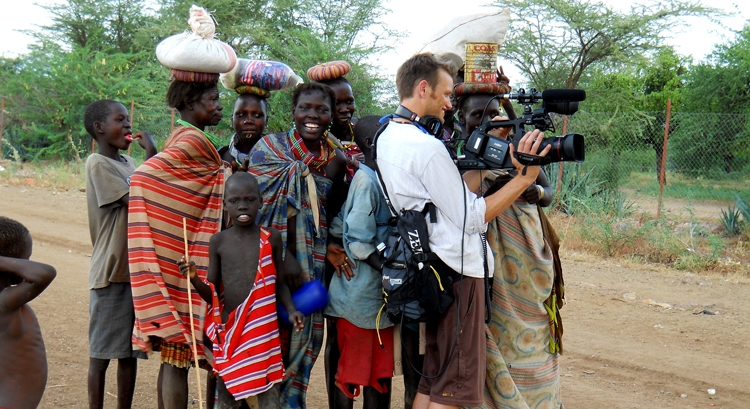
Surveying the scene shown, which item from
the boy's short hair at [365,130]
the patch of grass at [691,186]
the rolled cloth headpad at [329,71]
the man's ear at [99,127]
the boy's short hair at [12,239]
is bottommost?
the patch of grass at [691,186]

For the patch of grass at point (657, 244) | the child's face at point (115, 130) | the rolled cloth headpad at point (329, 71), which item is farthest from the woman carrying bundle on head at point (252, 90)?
the patch of grass at point (657, 244)

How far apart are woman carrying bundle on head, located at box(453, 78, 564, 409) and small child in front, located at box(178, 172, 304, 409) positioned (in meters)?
1.04

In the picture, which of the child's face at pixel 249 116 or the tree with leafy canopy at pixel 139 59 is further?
the tree with leafy canopy at pixel 139 59

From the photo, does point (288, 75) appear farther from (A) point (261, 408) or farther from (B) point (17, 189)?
(B) point (17, 189)

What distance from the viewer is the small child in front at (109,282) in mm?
3891

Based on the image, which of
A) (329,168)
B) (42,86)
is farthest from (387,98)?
(329,168)

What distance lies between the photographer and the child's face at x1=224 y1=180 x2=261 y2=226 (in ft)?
11.5

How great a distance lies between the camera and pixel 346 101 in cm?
420

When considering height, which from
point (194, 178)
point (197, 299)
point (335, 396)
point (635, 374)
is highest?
point (194, 178)

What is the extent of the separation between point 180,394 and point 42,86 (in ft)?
54.2

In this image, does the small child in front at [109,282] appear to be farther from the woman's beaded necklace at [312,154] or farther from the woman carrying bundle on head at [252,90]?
the woman's beaded necklace at [312,154]

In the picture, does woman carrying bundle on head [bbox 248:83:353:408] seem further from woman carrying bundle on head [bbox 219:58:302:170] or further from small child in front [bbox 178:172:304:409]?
woman carrying bundle on head [bbox 219:58:302:170]

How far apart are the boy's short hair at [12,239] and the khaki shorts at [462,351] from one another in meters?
1.83

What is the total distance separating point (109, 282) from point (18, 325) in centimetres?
91
